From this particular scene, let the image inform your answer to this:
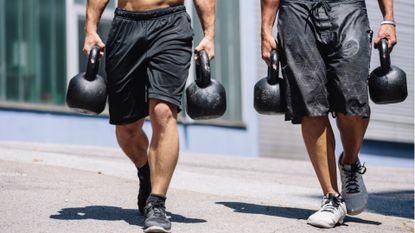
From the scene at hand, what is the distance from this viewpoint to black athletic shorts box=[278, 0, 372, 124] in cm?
605

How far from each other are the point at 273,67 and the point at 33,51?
7.49m

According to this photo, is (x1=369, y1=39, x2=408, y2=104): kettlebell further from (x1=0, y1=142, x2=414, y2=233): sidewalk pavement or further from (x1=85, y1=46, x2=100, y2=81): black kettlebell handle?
(x1=85, y1=46, x2=100, y2=81): black kettlebell handle

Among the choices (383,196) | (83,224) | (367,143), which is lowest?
(367,143)

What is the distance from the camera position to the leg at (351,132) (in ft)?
20.3

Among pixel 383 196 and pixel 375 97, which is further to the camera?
pixel 383 196

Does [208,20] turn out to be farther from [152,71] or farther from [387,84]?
[387,84]

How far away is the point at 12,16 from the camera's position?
1294cm

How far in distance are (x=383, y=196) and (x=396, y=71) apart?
101 inches

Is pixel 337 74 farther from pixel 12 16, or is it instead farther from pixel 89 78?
pixel 12 16

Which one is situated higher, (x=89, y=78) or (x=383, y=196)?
(x=89, y=78)

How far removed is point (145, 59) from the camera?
566 cm

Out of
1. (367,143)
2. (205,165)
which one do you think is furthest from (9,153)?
(367,143)

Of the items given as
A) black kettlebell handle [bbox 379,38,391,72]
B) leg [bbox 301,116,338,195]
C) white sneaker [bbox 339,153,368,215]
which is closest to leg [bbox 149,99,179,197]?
leg [bbox 301,116,338,195]

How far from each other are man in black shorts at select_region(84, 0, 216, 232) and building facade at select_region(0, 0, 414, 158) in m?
7.18
